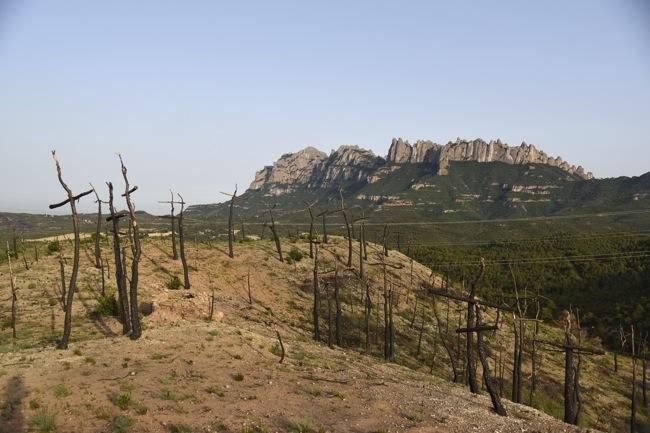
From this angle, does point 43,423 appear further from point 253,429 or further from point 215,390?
point 253,429

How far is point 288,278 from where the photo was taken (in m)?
54.8

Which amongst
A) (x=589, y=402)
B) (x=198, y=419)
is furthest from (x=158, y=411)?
(x=589, y=402)

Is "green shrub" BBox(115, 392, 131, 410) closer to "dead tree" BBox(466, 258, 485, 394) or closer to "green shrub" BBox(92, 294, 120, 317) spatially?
"dead tree" BBox(466, 258, 485, 394)

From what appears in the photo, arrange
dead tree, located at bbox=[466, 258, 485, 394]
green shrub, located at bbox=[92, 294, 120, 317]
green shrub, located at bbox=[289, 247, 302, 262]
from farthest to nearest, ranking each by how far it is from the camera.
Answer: green shrub, located at bbox=[289, 247, 302, 262] < green shrub, located at bbox=[92, 294, 120, 317] < dead tree, located at bbox=[466, 258, 485, 394]

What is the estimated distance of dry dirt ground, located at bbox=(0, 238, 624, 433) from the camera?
15797mm

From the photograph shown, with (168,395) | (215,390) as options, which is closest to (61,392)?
(168,395)

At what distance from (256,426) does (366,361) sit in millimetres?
15604

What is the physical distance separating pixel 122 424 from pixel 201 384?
4.55 m

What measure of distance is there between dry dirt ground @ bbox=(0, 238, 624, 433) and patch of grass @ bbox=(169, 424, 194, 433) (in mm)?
40

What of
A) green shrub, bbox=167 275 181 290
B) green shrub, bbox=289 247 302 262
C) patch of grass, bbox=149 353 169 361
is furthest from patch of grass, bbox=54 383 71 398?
green shrub, bbox=289 247 302 262

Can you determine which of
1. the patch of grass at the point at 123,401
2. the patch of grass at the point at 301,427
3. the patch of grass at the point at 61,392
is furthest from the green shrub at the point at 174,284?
the patch of grass at the point at 301,427

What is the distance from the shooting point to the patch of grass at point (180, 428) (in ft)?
48.6

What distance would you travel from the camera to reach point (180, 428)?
1488 centimetres

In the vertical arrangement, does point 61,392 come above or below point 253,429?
above
